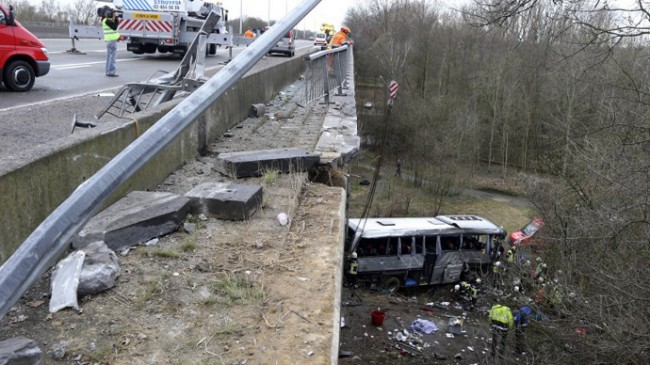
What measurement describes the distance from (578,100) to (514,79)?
10247mm

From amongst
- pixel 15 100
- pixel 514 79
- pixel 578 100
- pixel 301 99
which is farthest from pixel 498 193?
pixel 15 100

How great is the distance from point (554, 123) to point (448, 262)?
33.7 ft

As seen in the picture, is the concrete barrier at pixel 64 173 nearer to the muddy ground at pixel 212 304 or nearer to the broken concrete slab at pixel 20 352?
the muddy ground at pixel 212 304

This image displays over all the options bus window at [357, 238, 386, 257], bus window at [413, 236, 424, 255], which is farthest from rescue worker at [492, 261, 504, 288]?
bus window at [357, 238, 386, 257]

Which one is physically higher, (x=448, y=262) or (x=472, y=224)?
A: (x=472, y=224)

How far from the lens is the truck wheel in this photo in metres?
9.98

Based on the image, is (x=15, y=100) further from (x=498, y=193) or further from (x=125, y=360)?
(x=498, y=193)

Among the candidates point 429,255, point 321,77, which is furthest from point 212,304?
point 429,255

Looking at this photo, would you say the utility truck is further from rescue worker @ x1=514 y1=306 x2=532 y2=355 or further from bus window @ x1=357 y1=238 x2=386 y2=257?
rescue worker @ x1=514 y1=306 x2=532 y2=355

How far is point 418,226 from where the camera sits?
17.4m

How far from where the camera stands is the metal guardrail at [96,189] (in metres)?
1.00

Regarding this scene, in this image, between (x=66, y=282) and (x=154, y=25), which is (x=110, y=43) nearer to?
(x=154, y=25)

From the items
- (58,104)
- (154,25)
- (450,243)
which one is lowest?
(450,243)

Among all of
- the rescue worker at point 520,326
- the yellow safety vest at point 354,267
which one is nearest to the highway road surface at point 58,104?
the yellow safety vest at point 354,267
